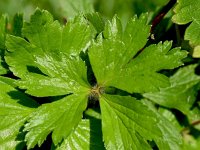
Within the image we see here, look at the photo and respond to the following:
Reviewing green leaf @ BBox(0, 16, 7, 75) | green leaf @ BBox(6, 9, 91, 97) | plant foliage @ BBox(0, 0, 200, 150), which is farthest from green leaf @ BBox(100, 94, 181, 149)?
green leaf @ BBox(0, 16, 7, 75)

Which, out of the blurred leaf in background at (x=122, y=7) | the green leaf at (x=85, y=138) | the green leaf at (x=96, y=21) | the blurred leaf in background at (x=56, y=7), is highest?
the blurred leaf in background at (x=122, y=7)

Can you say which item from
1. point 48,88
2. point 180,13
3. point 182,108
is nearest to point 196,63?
point 182,108

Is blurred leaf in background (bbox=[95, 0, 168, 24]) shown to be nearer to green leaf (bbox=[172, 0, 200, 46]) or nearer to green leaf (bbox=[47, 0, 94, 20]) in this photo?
green leaf (bbox=[47, 0, 94, 20])

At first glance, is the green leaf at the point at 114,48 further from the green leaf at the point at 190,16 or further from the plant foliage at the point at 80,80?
the green leaf at the point at 190,16

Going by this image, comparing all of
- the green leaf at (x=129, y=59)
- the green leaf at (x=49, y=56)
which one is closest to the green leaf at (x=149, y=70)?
the green leaf at (x=129, y=59)

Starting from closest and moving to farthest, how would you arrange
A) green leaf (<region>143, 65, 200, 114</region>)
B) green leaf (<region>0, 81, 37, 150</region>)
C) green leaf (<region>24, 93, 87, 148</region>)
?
green leaf (<region>24, 93, 87, 148</region>) → green leaf (<region>0, 81, 37, 150</region>) → green leaf (<region>143, 65, 200, 114</region>)

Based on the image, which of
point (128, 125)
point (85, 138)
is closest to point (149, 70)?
point (128, 125)

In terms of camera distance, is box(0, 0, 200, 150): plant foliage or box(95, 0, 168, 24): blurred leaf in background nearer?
box(0, 0, 200, 150): plant foliage
